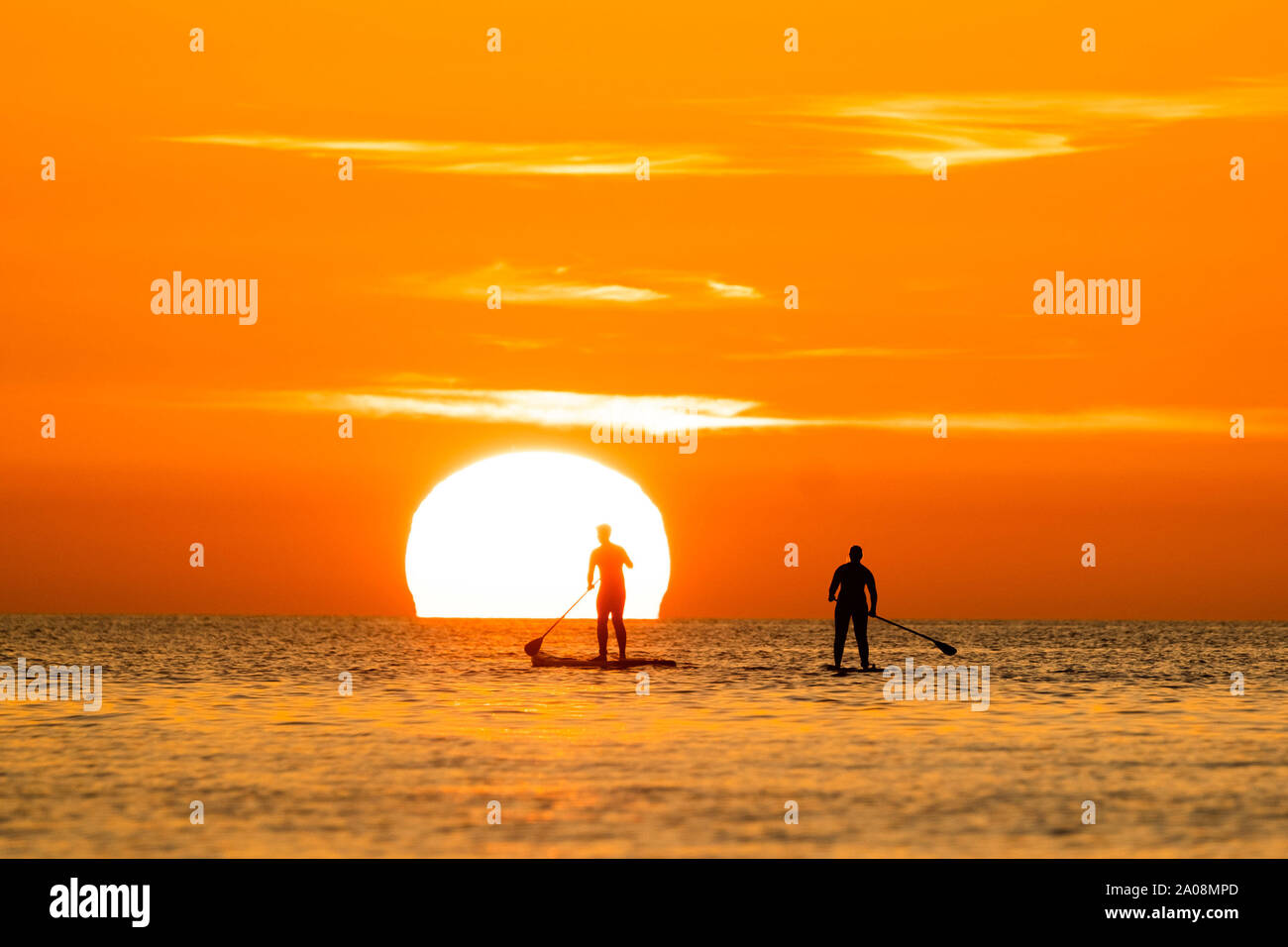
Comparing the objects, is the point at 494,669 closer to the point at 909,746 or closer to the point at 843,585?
the point at 843,585

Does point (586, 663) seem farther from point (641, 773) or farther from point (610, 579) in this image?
point (641, 773)

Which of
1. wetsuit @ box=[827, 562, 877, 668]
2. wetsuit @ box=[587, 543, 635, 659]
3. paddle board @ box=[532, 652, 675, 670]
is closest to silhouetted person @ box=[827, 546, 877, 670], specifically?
wetsuit @ box=[827, 562, 877, 668]

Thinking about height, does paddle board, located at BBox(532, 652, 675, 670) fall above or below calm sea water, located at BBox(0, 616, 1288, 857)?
below

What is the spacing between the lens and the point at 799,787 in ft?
36.5

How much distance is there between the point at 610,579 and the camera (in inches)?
949

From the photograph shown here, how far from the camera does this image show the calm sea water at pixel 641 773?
9117 millimetres

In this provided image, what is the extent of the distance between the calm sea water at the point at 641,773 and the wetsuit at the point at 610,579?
2.76 m

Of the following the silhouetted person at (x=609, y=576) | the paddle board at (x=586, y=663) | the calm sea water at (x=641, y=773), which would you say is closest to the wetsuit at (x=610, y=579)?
the silhouetted person at (x=609, y=576)

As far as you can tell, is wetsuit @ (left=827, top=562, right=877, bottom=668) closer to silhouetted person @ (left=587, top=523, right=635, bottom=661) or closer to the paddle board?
silhouetted person @ (left=587, top=523, right=635, bottom=661)

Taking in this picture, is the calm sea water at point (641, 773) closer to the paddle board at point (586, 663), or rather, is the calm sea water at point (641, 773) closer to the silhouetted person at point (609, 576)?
the silhouetted person at point (609, 576)

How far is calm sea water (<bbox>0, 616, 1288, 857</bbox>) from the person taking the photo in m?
9.12

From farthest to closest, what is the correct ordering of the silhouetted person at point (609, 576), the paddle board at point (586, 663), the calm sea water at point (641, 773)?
1. the paddle board at point (586, 663)
2. the silhouetted person at point (609, 576)
3. the calm sea water at point (641, 773)

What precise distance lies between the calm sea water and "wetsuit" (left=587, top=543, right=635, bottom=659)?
2.76 meters
